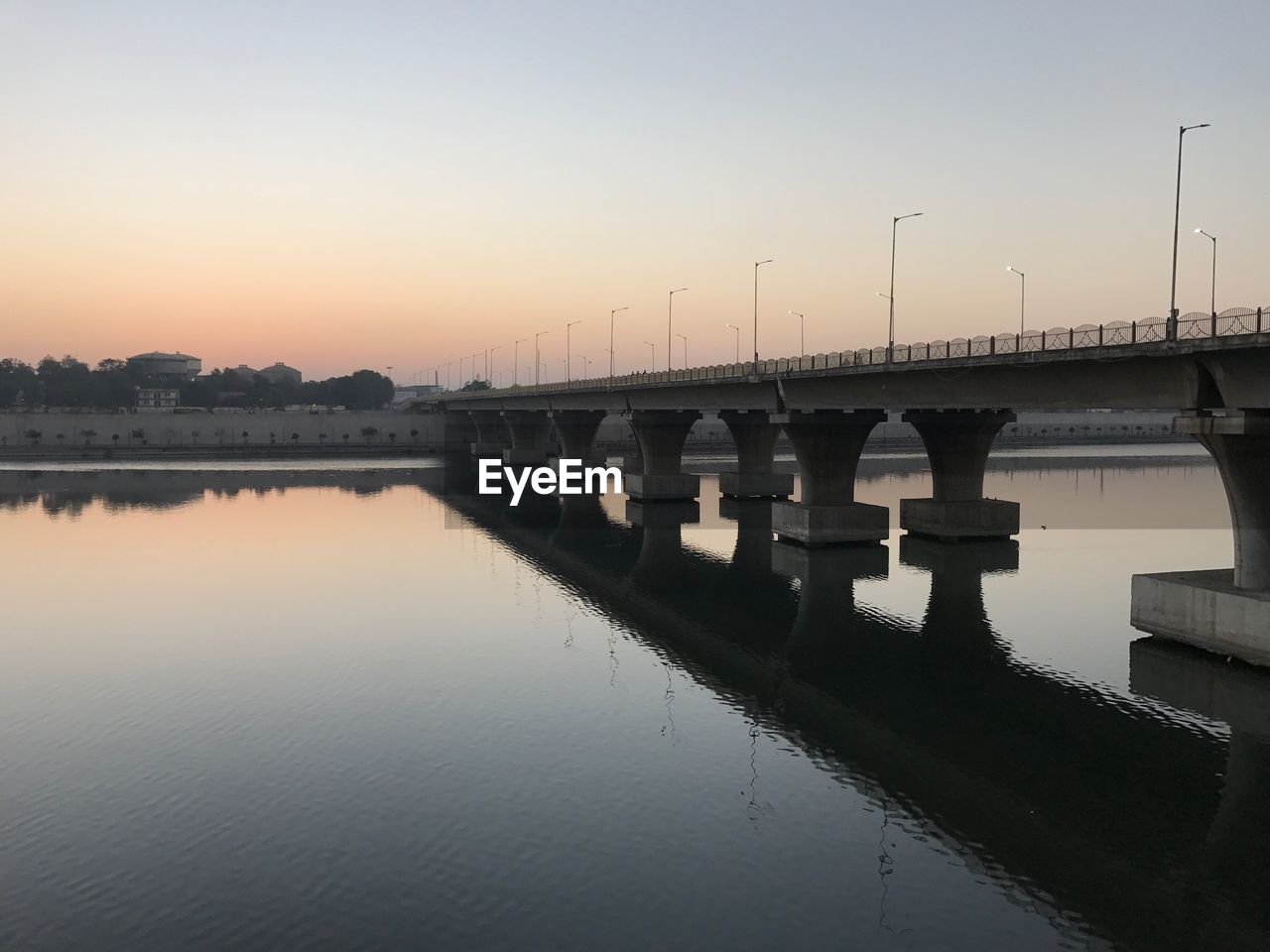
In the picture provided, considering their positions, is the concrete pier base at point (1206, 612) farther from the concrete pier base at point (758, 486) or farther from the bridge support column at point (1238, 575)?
the concrete pier base at point (758, 486)

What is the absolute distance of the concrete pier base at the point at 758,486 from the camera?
329 feet

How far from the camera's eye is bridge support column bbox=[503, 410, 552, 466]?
515 ft

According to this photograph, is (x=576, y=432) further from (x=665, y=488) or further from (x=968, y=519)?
(x=968, y=519)

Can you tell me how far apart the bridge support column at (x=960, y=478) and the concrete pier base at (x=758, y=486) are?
1069 inches

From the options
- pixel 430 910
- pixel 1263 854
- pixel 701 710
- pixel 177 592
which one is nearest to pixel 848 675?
pixel 701 710

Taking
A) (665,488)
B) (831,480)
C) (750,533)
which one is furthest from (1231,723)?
(665,488)

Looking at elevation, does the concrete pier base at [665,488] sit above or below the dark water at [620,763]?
above

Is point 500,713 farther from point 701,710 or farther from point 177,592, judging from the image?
point 177,592

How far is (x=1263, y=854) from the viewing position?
2281cm

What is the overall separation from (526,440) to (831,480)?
93.9 metres

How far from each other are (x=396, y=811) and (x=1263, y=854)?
18885mm

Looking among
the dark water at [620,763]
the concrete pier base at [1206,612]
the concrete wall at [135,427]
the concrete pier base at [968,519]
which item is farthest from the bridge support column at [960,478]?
the concrete wall at [135,427]

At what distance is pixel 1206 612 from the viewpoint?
126 feet

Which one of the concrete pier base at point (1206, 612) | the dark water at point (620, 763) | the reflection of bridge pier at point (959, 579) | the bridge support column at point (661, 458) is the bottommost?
the dark water at point (620, 763)
